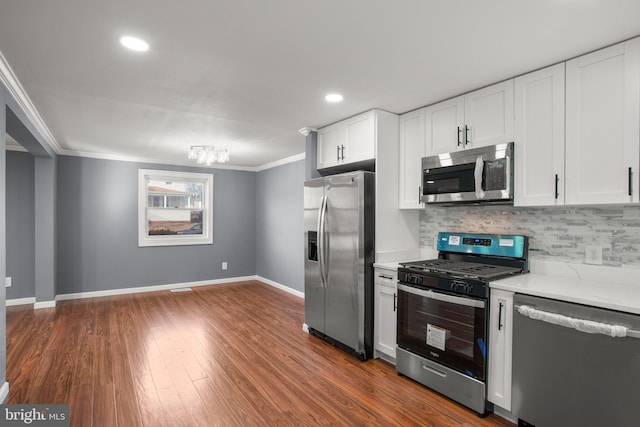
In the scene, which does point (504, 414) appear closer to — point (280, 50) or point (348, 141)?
point (348, 141)

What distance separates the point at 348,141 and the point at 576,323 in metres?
2.44

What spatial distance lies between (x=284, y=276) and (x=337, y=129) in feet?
10.8

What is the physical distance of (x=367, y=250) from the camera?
127 inches


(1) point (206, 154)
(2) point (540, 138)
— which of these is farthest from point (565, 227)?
(1) point (206, 154)

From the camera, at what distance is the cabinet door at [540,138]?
7.48 feet

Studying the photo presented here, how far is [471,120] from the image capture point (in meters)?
2.78

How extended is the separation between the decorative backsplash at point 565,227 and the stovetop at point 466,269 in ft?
1.02

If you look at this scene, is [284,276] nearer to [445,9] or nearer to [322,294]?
[322,294]

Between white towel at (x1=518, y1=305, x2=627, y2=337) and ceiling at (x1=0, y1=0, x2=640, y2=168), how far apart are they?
1614 mm

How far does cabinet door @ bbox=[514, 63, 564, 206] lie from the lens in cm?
228

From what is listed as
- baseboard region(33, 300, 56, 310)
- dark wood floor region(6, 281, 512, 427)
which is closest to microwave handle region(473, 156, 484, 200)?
dark wood floor region(6, 281, 512, 427)

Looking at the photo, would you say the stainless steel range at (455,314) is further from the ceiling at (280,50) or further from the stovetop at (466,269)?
the ceiling at (280,50)

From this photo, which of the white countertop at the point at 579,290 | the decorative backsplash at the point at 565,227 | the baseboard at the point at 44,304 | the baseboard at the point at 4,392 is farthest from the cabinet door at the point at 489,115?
the baseboard at the point at 44,304

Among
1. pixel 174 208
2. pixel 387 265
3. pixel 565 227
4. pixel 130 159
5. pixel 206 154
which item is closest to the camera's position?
pixel 565 227
